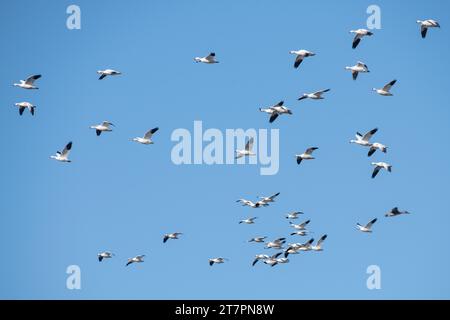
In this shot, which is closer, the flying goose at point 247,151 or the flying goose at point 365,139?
the flying goose at point 365,139

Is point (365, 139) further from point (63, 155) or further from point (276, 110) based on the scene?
point (63, 155)

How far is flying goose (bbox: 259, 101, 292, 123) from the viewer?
63000mm

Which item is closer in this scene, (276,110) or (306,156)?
(276,110)

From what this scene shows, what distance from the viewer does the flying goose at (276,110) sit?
6300cm

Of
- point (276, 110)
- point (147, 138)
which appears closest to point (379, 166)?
point (276, 110)

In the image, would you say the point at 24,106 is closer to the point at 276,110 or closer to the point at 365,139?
the point at 276,110

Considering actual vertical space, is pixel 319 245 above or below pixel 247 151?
below

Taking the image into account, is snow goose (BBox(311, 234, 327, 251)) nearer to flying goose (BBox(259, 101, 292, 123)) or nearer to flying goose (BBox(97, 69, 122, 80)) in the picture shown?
flying goose (BBox(259, 101, 292, 123))

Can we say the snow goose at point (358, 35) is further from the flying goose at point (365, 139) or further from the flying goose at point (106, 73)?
the flying goose at point (106, 73)

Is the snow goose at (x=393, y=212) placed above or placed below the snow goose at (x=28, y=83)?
below

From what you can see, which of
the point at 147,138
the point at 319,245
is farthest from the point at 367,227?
the point at 147,138

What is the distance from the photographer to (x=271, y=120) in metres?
63.3

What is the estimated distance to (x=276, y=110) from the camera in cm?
6319
